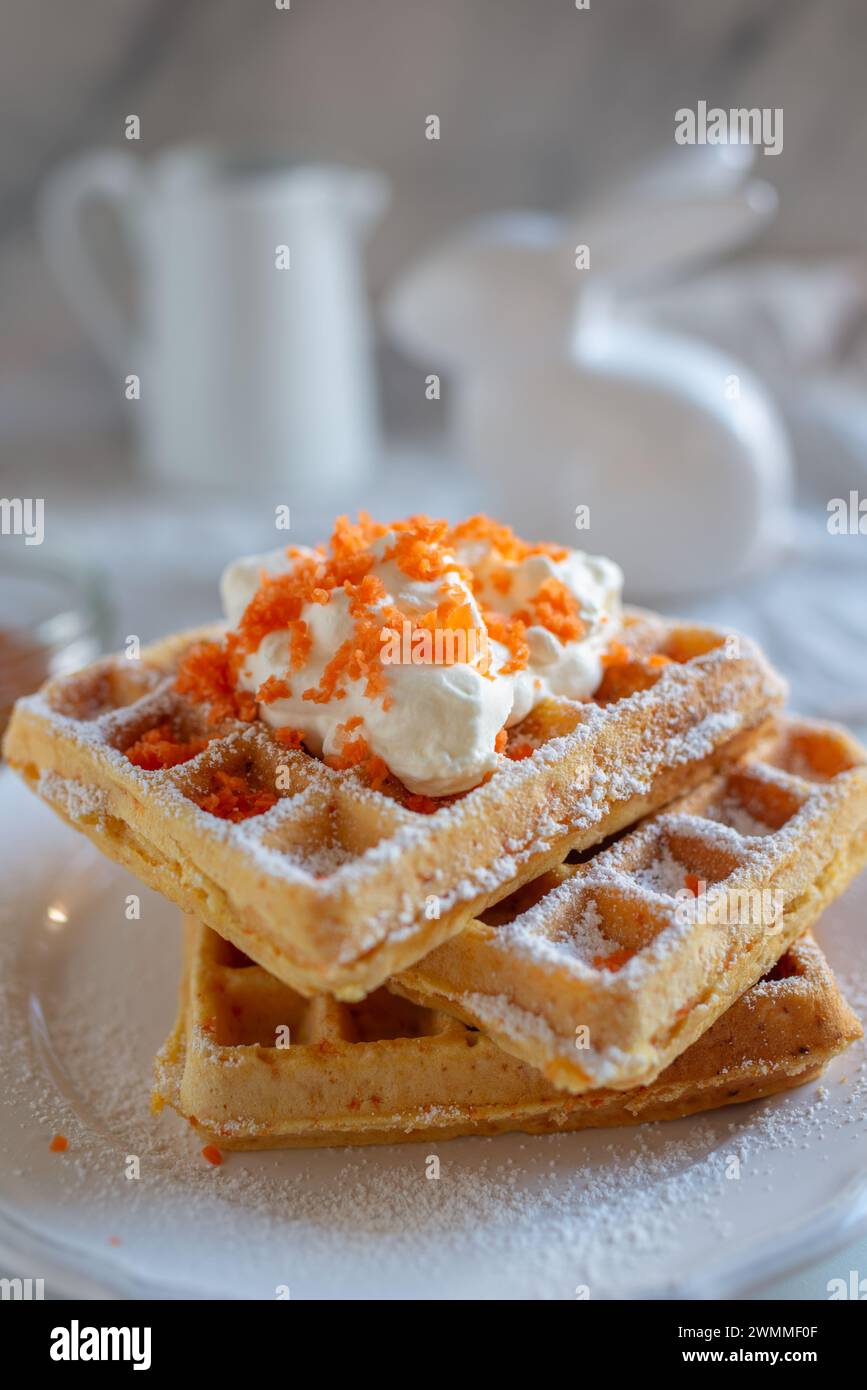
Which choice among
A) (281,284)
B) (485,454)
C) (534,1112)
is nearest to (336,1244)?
(534,1112)

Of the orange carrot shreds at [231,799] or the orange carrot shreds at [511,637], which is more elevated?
the orange carrot shreds at [511,637]

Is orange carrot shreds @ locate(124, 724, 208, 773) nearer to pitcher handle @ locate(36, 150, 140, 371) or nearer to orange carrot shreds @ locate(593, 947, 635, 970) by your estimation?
orange carrot shreds @ locate(593, 947, 635, 970)

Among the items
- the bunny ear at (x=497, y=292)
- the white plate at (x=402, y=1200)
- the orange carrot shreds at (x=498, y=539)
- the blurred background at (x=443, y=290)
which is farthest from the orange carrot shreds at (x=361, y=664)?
the bunny ear at (x=497, y=292)

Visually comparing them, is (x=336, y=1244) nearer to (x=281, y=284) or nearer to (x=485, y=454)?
(x=485, y=454)

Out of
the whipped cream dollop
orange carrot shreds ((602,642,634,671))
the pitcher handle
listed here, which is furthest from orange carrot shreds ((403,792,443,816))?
the pitcher handle

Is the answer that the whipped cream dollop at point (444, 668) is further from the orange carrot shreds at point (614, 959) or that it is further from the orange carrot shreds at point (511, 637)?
the orange carrot shreds at point (614, 959)

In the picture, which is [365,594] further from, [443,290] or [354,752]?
[443,290]
